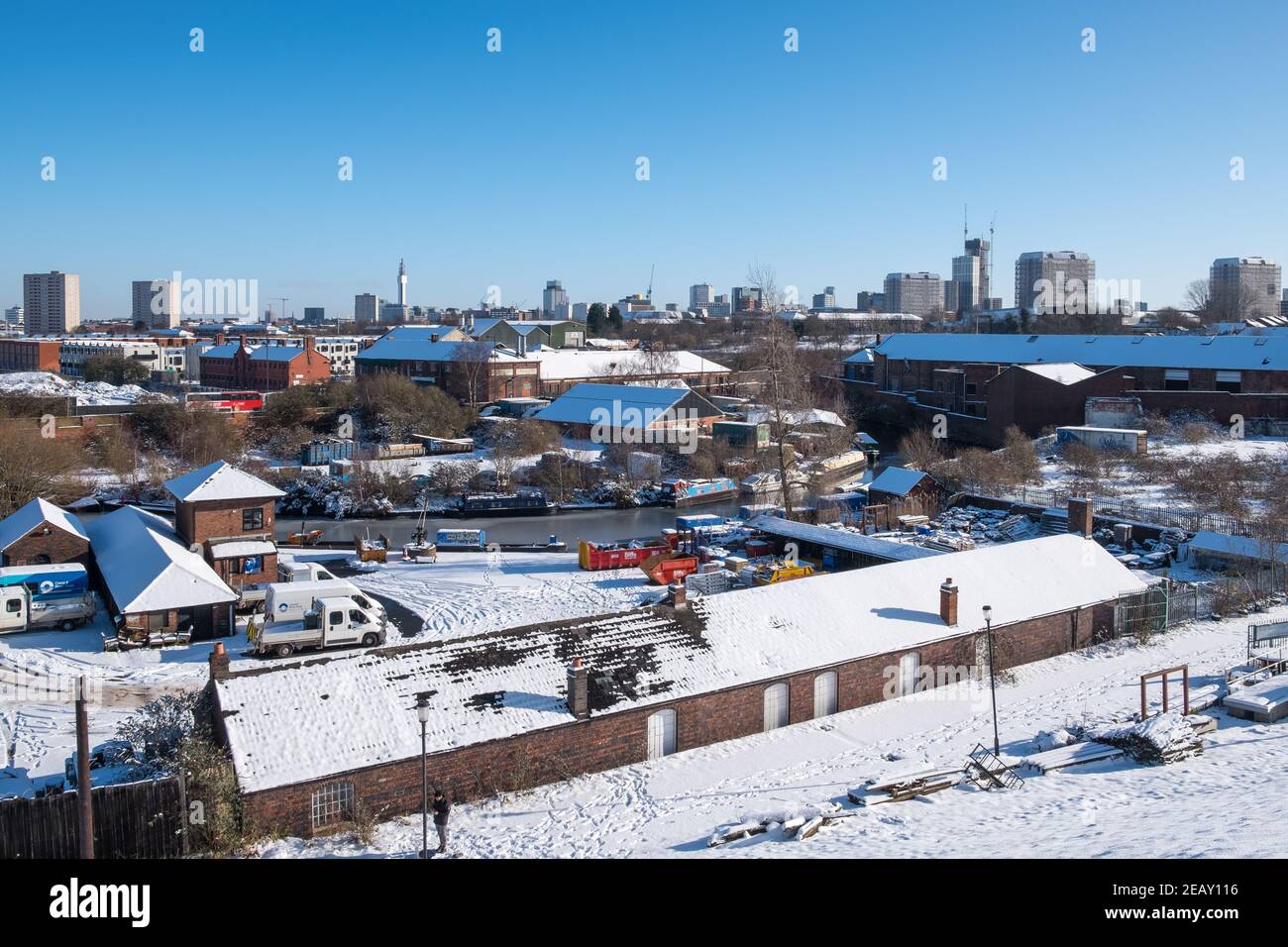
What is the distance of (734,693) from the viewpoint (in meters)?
12.7

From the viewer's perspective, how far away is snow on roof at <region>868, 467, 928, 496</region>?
91.9 feet

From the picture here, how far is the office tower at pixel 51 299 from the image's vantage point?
434ft

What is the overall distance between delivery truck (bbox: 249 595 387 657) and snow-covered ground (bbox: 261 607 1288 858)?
6.68 meters

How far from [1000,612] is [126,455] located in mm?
30456

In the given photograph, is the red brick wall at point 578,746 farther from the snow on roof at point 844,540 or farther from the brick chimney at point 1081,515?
the brick chimney at point 1081,515

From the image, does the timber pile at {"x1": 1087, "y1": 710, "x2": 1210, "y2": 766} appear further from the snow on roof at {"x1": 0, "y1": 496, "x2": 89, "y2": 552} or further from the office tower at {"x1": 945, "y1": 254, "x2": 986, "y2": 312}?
the office tower at {"x1": 945, "y1": 254, "x2": 986, "y2": 312}

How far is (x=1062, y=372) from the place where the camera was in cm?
4347

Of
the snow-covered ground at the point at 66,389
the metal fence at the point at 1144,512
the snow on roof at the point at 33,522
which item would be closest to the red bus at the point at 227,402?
the snow-covered ground at the point at 66,389

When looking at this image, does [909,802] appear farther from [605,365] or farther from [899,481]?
[605,365]

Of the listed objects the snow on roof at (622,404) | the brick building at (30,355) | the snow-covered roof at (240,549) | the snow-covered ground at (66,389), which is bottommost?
the snow-covered roof at (240,549)

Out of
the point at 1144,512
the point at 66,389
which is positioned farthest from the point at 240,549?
the point at 66,389

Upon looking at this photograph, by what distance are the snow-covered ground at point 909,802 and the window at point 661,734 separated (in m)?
0.15

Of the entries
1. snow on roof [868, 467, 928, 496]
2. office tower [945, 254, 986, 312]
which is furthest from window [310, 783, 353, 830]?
office tower [945, 254, 986, 312]

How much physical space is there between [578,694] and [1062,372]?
37147 mm
